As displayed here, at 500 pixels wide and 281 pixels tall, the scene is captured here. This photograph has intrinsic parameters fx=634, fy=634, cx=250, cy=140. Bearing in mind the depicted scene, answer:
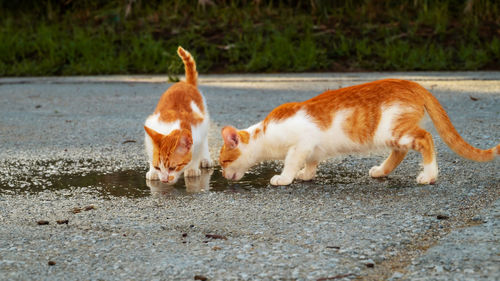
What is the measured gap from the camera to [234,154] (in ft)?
12.8

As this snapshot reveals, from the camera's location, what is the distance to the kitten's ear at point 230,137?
3891 mm

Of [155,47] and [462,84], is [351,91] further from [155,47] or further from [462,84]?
[155,47]

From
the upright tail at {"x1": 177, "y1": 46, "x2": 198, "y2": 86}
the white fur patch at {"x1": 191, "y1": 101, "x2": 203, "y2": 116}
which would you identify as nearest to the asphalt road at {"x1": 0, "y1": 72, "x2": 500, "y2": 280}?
the white fur patch at {"x1": 191, "y1": 101, "x2": 203, "y2": 116}

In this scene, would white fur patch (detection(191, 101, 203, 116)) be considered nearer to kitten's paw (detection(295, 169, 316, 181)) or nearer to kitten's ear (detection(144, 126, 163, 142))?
kitten's ear (detection(144, 126, 163, 142))

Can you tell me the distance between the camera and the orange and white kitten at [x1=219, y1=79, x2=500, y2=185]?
11.8 feet

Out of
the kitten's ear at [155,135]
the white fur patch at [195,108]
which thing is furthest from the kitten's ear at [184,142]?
the white fur patch at [195,108]

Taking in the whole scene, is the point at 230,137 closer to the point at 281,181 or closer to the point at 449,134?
the point at 281,181

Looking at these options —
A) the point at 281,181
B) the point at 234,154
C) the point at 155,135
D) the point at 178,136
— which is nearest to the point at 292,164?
the point at 281,181

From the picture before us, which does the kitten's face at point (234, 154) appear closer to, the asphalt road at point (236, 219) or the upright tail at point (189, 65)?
the asphalt road at point (236, 219)

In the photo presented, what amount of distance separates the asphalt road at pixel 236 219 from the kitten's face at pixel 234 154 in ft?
0.36

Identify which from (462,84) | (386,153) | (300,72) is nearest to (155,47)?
(300,72)

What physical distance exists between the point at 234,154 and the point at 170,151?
403 millimetres

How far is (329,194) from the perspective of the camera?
3.58 m

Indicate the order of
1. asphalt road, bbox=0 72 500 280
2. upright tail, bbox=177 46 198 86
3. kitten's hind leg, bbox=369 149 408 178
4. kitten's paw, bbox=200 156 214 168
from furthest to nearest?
1. upright tail, bbox=177 46 198 86
2. kitten's paw, bbox=200 156 214 168
3. kitten's hind leg, bbox=369 149 408 178
4. asphalt road, bbox=0 72 500 280
